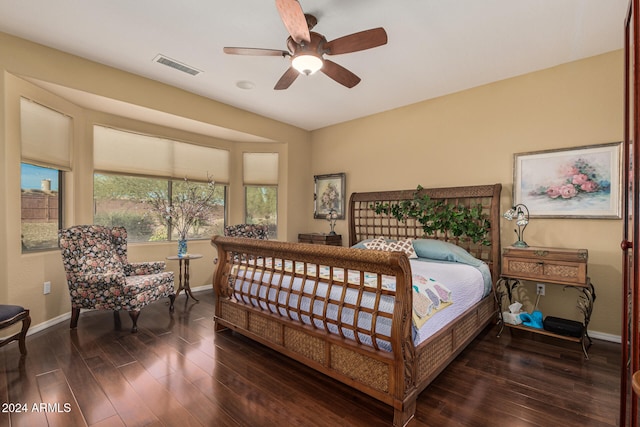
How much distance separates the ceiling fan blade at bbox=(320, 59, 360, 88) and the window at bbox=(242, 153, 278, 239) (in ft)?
9.91

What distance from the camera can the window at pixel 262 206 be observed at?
567 cm

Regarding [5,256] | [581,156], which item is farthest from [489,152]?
[5,256]

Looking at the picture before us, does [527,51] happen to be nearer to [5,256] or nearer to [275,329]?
[275,329]

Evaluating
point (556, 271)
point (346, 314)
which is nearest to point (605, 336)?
point (556, 271)

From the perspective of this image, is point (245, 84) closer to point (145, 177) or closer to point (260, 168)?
point (260, 168)

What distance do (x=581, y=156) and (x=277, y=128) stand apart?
14.1 ft

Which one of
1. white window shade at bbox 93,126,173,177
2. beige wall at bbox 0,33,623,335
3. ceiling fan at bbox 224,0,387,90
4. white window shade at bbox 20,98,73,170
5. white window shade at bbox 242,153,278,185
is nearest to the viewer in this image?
ceiling fan at bbox 224,0,387,90

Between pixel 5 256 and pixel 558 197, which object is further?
pixel 558 197

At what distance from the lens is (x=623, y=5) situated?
2.40 metres

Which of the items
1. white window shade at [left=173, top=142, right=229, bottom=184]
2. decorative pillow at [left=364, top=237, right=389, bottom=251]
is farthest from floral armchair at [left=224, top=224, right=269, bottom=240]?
decorative pillow at [left=364, top=237, right=389, bottom=251]

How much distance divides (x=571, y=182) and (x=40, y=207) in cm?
591

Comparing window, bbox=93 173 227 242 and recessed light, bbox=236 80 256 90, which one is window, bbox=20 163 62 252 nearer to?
window, bbox=93 173 227 242

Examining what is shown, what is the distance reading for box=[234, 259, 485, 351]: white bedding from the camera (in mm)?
2025

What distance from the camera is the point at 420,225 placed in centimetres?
439
